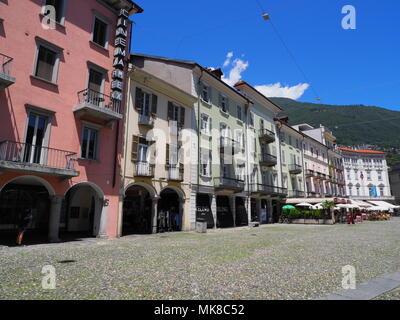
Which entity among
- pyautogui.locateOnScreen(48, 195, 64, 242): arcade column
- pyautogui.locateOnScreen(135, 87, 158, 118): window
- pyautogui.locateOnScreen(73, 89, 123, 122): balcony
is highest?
pyautogui.locateOnScreen(135, 87, 158, 118): window

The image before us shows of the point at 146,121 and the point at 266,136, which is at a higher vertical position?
the point at 266,136

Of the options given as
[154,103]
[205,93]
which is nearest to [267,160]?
[205,93]

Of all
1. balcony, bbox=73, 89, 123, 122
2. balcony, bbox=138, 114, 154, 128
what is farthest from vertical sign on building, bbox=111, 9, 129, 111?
balcony, bbox=138, 114, 154, 128

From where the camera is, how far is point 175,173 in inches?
811

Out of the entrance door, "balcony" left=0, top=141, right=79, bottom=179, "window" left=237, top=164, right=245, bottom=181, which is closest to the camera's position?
"balcony" left=0, top=141, right=79, bottom=179

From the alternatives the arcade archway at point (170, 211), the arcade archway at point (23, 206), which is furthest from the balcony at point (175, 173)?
the arcade archway at point (23, 206)

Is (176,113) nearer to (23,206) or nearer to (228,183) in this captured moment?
(228,183)

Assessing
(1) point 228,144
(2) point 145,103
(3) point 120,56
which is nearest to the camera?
(3) point 120,56

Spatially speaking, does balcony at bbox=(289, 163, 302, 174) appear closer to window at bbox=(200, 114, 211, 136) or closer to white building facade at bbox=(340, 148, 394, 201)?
window at bbox=(200, 114, 211, 136)

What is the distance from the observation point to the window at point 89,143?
1562cm

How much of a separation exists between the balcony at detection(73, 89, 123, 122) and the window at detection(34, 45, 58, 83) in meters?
1.66

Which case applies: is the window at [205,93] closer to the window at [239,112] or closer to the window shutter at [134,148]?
the window at [239,112]

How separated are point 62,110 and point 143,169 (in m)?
6.02

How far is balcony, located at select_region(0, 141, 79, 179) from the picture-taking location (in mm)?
11987
